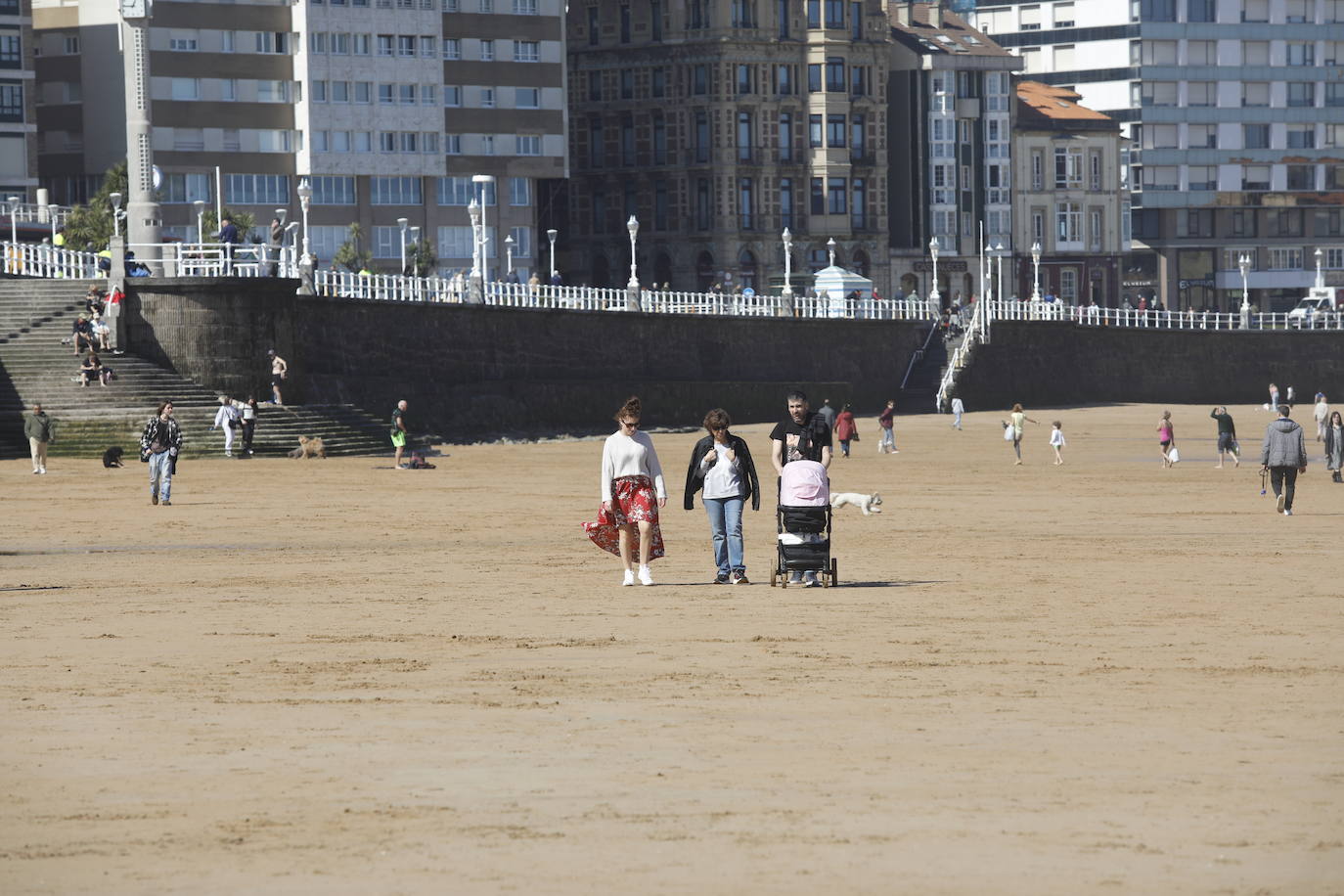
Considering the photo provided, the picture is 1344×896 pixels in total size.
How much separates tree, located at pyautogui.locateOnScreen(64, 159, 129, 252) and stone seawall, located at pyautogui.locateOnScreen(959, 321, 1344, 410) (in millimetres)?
27845

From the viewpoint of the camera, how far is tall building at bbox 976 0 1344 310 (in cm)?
12569

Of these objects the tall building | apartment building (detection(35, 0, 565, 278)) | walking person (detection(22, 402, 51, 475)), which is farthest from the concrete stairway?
the tall building

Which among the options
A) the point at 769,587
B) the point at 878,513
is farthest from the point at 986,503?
the point at 769,587

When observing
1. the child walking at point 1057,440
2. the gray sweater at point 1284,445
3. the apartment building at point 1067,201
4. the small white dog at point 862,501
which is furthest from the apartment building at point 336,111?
the gray sweater at point 1284,445

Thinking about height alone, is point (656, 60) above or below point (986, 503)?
above

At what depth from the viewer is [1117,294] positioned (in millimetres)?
121125

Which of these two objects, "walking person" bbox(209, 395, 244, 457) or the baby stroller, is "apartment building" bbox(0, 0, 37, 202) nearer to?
"walking person" bbox(209, 395, 244, 457)

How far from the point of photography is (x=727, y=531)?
21.1 meters

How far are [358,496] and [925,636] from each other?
20494 millimetres

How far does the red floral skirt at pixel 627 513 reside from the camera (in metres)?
20.4

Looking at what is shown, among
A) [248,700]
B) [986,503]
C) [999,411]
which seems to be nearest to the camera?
[248,700]

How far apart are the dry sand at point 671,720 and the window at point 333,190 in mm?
65748

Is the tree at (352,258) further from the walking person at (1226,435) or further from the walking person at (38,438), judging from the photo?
the walking person at (1226,435)

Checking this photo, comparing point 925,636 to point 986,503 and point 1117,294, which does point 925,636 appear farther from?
point 1117,294
